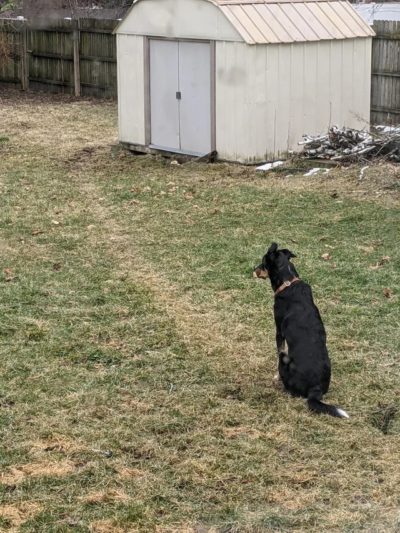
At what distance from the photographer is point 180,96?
50.8 feet

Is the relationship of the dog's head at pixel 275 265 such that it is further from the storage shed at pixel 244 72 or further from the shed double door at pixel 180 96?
the shed double door at pixel 180 96

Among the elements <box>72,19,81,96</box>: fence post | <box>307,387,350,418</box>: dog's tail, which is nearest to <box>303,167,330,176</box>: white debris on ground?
<box>307,387,350,418</box>: dog's tail

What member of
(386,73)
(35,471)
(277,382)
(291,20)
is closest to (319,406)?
(277,382)

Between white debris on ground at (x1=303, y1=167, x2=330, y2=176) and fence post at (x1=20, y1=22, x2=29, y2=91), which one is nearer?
white debris on ground at (x1=303, y1=167, x2=330, y2=176)

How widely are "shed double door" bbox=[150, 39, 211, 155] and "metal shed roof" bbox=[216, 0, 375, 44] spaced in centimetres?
75

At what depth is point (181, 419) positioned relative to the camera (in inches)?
244

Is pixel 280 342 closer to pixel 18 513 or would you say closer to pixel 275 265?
pixel 275 265

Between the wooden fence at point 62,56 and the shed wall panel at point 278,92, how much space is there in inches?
338

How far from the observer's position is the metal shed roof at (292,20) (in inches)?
566

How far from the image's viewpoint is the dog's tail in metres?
6.18

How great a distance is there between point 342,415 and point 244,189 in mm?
7456

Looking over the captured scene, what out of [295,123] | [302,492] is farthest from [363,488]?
[295,123]

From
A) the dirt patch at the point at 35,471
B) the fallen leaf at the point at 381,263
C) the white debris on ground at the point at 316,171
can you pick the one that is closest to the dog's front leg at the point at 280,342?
the dirt patch at the point at 35,471

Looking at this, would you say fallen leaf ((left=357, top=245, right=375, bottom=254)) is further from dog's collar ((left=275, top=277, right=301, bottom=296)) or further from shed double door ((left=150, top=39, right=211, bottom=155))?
shed double door ((left=150, top=39, right=211, bottom=155))
